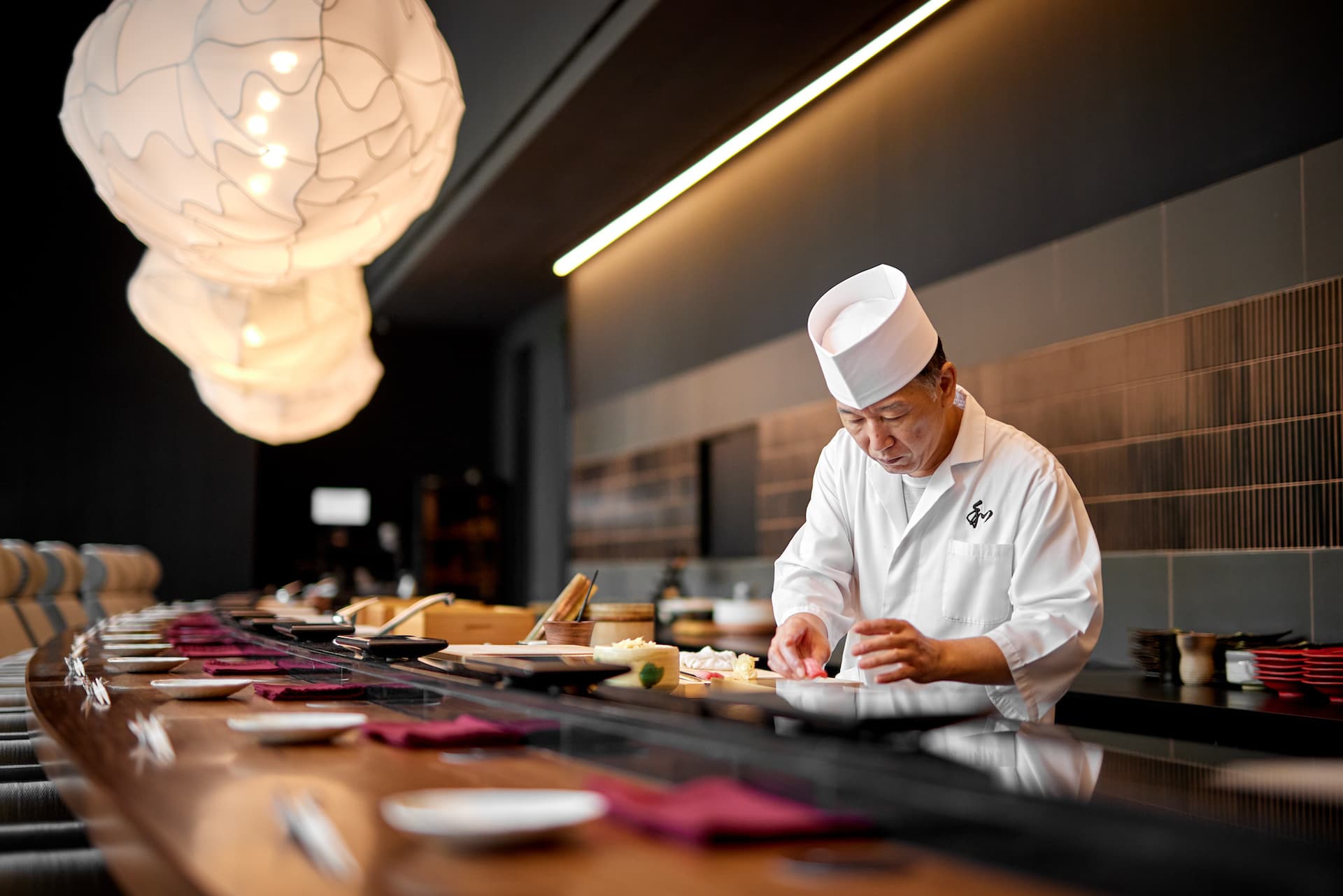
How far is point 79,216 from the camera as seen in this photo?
10.5 metres

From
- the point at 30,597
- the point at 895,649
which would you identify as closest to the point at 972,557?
the point at 895,649

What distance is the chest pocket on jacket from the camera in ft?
7.99

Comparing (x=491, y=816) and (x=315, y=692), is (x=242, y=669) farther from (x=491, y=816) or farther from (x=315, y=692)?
(x=491, y=816)

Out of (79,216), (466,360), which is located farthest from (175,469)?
(466,360)

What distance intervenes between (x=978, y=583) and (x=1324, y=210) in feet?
5.64

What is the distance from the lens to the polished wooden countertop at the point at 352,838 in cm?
85

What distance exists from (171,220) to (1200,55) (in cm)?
313

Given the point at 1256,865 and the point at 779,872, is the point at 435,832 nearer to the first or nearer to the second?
the point at 779,872

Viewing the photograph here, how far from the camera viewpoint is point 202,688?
6.92ft

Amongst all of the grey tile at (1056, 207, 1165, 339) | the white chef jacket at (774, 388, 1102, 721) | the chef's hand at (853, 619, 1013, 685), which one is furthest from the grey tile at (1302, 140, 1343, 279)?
the chef's hand at (853, 619, 1013, 685)

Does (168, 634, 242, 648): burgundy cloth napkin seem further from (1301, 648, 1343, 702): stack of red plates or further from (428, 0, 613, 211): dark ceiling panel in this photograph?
(428, 0, 613, 211): dark ceiling panel

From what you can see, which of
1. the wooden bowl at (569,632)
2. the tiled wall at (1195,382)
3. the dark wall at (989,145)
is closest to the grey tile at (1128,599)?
the tiled wall at (1195,382)

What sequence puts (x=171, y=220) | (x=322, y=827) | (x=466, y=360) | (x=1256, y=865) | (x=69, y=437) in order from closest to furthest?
(x=1256, y=865) → (x=322, y=827) → (x=171, y=220) → (x=69, y=437) → (x=466, y=360)

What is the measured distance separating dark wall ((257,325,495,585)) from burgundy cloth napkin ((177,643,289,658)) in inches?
334
